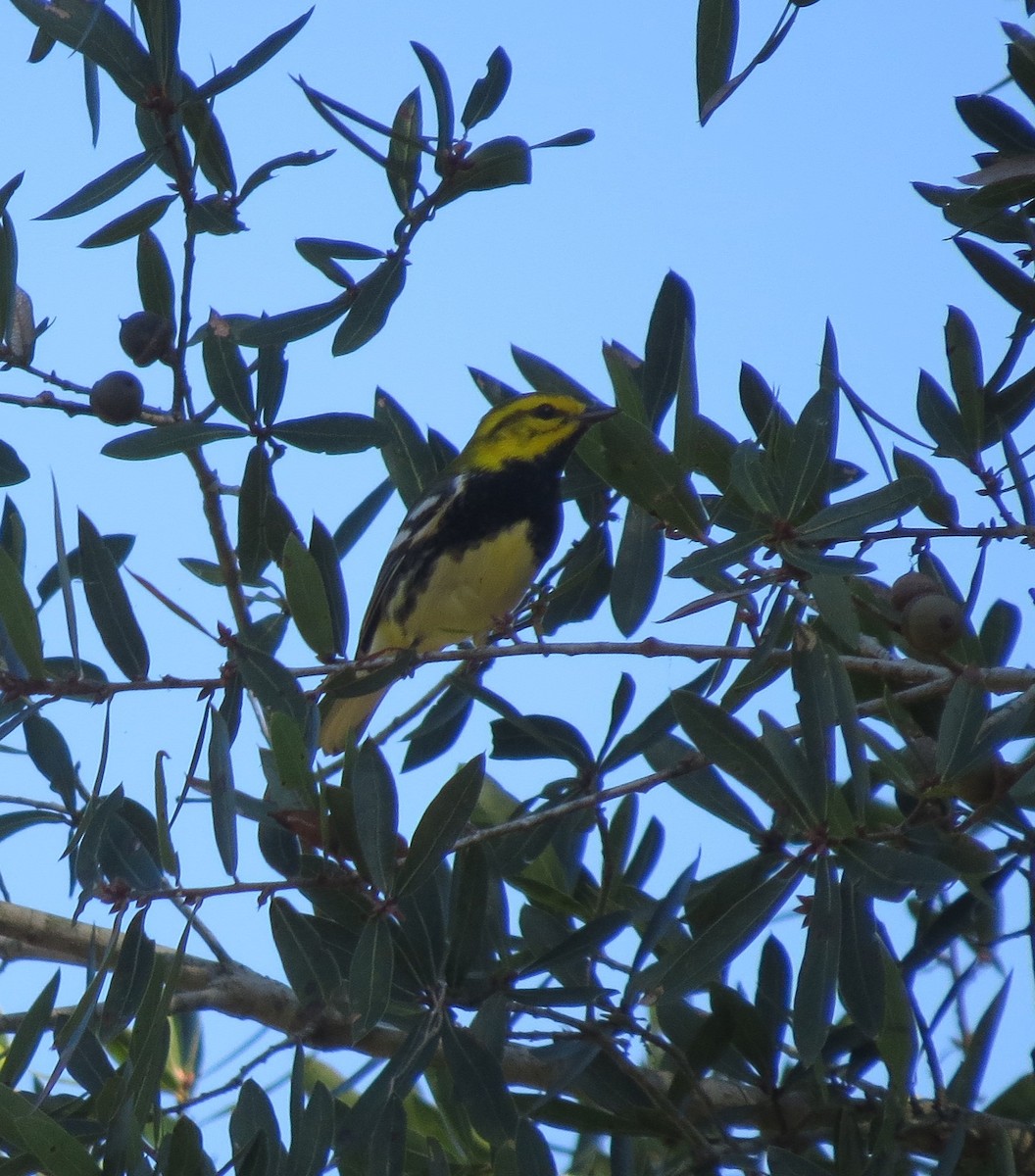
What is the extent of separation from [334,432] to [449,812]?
44.0 inches

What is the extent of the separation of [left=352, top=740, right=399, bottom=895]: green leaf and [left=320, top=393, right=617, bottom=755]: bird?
7.82 feet

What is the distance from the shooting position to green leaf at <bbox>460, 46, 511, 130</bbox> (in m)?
2.99

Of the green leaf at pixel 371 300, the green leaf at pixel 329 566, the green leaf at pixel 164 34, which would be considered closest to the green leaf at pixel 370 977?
the green leaf at pixel 329 566

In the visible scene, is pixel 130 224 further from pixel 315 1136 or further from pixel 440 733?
pixel 315 1136

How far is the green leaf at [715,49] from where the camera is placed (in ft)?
8.11

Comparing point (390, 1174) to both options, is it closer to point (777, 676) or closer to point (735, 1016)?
point (735, 1016)

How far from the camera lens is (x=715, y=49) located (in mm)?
2479

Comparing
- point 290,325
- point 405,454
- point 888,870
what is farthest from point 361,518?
point 888,870

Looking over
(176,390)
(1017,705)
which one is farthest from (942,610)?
(176,390)

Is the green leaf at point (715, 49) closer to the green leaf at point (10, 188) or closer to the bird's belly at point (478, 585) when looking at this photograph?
the green leaf at point (10, 188)

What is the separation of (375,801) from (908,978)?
1334 millimetres

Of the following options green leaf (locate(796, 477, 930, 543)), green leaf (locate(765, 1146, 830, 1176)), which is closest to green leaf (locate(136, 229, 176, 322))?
green leaf (locate(796, 477, 930, 543))

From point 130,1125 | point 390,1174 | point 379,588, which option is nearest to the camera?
point 130,1125

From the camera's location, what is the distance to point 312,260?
315 cm
